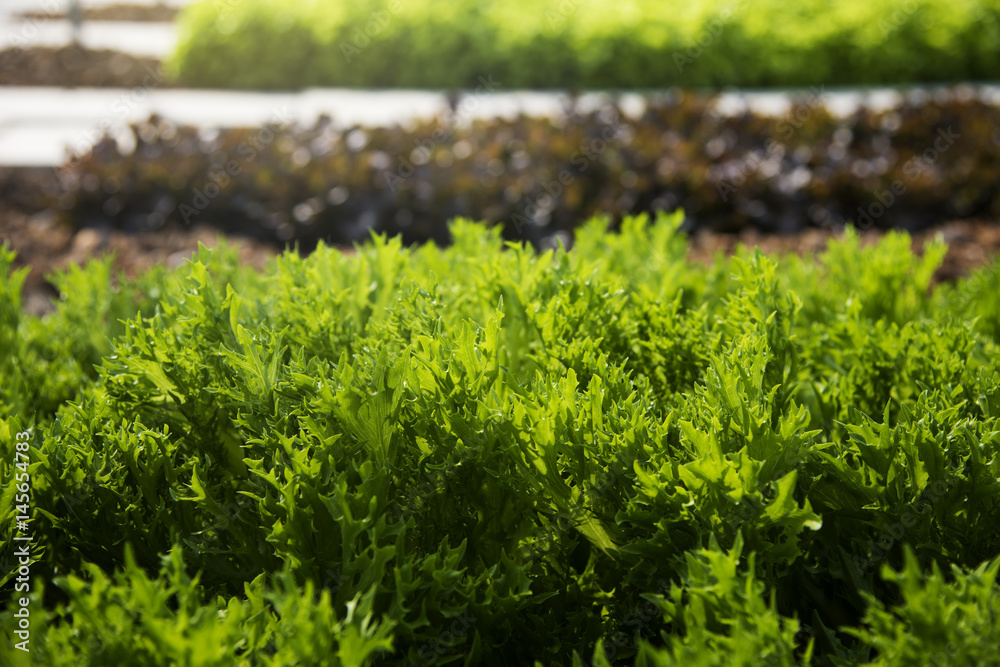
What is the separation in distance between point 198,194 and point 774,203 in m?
4.17

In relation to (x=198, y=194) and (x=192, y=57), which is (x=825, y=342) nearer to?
(x=198, y=194)

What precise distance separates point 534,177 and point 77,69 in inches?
423

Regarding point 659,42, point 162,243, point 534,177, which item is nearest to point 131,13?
point 659,42

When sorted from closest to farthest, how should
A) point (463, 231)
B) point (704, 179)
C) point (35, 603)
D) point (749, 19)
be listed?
point (35, 603) → point (463, 231) → point (704, 179) → point (749, 19)

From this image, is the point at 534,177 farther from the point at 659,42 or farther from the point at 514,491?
the point at 659,42

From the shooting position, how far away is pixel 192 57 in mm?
11711

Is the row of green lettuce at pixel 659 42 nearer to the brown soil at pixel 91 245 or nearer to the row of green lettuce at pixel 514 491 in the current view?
the brown soil at pixel 91 245

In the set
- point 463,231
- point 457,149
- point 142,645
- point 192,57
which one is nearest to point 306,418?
point 142,645

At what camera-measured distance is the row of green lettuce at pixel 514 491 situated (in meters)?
1.47

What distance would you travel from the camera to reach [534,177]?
18.4ft

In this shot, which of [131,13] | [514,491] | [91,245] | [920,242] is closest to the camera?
[514,491]

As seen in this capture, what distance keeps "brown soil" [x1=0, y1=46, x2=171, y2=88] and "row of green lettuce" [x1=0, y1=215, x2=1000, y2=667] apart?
448 inches

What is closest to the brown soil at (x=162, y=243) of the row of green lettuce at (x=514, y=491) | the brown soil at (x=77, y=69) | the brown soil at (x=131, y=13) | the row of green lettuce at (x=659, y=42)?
the row of green lettuce at (x=514, y=491)

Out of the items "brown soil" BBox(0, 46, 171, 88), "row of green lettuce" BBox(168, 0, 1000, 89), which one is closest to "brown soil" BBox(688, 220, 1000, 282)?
"row of green lettuce" BBox(168, 0, 1000, 89)
